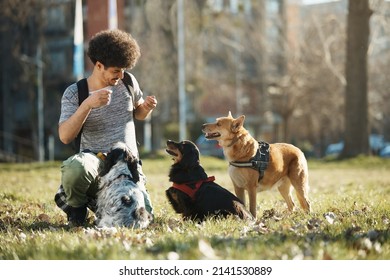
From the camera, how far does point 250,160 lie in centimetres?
654

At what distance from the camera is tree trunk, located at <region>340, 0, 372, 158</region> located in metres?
18.7

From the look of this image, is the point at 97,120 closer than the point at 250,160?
Yes

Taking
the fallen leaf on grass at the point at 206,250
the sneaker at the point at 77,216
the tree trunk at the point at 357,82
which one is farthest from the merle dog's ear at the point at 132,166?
the tree trunk at the point at 357,82

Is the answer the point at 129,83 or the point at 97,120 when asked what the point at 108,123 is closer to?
the point at 97,120

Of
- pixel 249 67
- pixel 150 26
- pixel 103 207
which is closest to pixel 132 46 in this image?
pixel 103 207

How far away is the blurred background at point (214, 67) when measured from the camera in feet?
85.5

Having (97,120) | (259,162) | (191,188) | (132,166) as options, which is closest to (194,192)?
(191,188)

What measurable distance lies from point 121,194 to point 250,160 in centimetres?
199

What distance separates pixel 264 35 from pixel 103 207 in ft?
104

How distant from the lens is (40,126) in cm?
2839

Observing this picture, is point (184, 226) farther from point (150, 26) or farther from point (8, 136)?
point (8, 136)

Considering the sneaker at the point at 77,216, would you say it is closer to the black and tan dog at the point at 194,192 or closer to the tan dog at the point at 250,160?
the black and tan dog at the point at 194,192

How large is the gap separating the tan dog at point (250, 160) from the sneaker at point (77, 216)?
1813 mm

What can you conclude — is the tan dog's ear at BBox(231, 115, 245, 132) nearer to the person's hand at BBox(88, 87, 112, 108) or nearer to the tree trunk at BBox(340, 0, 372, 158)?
the person's hand at BBox(88, 87, 112, 108)
